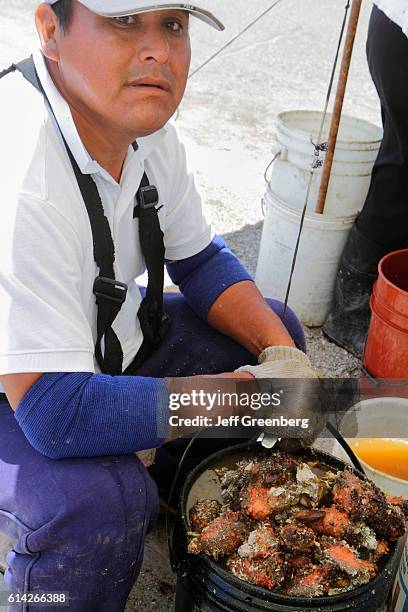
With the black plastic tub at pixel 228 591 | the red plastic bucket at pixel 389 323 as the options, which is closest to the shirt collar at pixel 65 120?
the black plastic tub at pixel 228 591

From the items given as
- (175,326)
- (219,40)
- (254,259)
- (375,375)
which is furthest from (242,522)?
(219,40)

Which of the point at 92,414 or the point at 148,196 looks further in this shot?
the point at 148,196

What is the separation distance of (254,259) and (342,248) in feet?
2.36

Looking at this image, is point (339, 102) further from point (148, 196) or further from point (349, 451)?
point (349, 451)

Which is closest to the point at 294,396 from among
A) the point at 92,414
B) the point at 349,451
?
the point at 349,451

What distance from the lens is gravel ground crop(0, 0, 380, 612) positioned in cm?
344

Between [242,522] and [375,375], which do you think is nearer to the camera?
[242,522]

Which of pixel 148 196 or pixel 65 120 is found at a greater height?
pixel 65 120

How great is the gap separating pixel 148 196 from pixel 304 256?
157 cm

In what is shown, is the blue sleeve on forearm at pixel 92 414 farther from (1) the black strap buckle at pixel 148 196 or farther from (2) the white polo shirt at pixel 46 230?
(1) the black strap buckle at pixel 148 196

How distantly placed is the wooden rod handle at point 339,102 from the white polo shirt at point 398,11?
118 mm

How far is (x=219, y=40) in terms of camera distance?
29.2ft

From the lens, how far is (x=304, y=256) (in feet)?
11.5

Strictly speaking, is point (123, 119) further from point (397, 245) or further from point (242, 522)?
point (397, 245)
